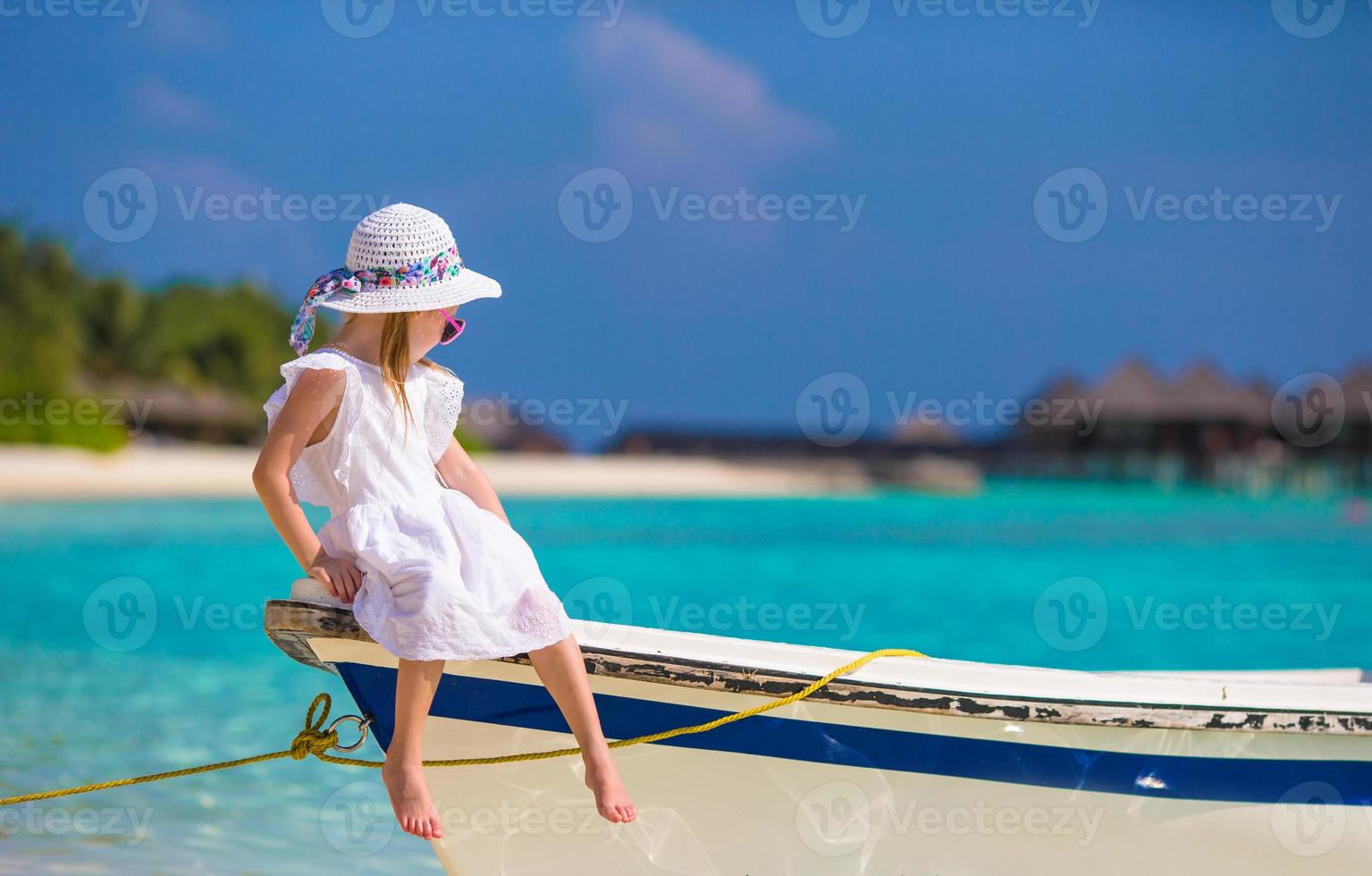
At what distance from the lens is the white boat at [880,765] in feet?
8.76

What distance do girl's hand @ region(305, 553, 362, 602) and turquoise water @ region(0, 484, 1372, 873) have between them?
249 centimetres

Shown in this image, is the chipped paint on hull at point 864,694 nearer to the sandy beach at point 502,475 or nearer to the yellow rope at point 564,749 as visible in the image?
the yellow rope at point 564,749

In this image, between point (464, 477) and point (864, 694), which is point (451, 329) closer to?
point (464, 477)

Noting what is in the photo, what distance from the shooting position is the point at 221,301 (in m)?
41.9

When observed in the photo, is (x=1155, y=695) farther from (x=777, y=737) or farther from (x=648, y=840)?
(x=648, y=840)

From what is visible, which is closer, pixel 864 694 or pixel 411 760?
pixel 411 760

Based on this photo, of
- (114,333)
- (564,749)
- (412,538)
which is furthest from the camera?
(114,333)

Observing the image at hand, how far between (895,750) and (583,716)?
2.19 feet

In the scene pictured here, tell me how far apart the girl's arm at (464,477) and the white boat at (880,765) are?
33 centimetres

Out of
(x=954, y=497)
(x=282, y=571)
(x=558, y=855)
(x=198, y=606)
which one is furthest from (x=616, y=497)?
(x=558, y=855)

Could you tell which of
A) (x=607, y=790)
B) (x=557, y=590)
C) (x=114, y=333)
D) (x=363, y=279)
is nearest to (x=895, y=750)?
(x=607, y=790)

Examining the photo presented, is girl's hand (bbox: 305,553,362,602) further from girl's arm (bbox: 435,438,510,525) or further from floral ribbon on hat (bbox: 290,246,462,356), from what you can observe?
floral ribbon on hat (bbox: 290,246,462,356)

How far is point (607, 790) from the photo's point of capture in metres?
2.59

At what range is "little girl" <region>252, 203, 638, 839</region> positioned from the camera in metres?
2.44
